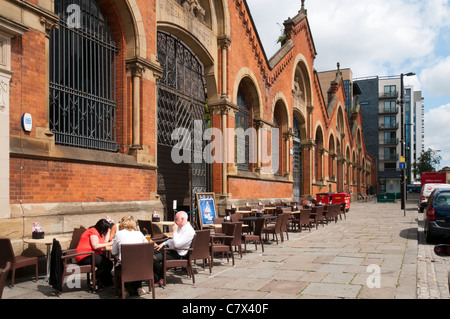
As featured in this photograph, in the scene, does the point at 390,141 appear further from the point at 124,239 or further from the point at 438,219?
the point at 124,239

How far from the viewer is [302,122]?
28266mm

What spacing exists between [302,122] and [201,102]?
1422cm

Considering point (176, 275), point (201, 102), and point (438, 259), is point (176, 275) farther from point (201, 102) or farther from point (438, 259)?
point (201, 102)

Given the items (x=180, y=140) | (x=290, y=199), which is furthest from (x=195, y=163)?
(x=290, y=199)

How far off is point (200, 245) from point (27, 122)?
12.7 feet

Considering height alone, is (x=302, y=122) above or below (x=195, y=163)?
above

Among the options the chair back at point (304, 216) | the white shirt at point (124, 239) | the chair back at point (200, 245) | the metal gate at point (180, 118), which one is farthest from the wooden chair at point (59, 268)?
the chair back at point (304, 216)

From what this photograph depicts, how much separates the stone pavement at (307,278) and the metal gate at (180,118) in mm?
5199

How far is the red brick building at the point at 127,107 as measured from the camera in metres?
7.32

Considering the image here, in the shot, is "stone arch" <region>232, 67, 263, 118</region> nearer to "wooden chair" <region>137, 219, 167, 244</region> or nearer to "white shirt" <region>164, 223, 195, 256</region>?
"wooden chair" <region>137, 219, 167, 244</region>

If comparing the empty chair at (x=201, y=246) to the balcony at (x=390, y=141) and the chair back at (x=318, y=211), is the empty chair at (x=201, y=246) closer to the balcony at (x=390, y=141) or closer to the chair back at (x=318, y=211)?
the chair back at (x=318, y=211)

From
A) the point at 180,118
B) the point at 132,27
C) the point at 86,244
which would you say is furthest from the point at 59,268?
the point at 180,118

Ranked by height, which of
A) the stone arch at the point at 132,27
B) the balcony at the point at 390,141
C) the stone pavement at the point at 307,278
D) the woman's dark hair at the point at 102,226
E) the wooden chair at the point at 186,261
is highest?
the balcony at the point at 390,141

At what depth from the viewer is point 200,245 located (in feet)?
23.4
